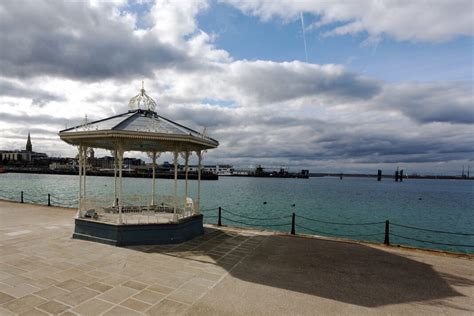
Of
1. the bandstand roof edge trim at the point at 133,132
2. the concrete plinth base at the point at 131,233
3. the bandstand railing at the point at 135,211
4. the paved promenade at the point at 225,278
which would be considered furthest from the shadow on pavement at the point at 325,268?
the bandstand roof edge trim at the point at 133,132

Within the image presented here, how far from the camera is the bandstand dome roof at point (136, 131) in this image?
9234 millimetres

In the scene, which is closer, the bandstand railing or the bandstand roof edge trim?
the bandstand roof edge trim

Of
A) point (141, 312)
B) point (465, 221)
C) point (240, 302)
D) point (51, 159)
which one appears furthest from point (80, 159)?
point (51, 159)

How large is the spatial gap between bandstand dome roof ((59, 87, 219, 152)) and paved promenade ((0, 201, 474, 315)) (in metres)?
3.63

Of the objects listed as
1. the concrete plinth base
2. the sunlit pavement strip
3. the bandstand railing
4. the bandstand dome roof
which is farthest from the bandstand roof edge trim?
the sunlit pavement strip

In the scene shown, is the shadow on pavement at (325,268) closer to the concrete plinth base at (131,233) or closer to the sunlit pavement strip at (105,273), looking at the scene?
the sunlit pavement strip at (105,273)

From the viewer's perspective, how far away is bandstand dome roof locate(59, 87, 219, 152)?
923cm

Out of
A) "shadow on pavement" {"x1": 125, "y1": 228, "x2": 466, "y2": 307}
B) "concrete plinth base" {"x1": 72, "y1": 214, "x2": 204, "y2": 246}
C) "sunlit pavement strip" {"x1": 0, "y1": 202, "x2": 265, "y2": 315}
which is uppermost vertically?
"concrete plinth base" {"x1": 72, "y1": 214, "x2": 204, "y2": 246}

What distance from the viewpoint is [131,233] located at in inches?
360

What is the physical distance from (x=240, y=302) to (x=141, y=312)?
1846 millimetres

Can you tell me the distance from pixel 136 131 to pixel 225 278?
5556 mm

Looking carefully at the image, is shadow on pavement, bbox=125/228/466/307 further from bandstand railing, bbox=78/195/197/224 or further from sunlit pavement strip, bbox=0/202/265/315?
bandstand railing, bbox=78/195/197/224

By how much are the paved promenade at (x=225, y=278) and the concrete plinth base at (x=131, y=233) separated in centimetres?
35

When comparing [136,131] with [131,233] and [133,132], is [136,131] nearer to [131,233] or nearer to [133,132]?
[133,132]
